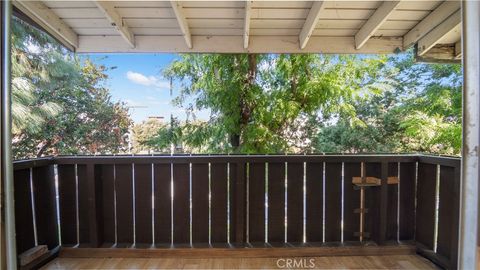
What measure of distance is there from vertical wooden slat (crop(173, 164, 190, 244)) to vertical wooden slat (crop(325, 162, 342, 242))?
1242 mm

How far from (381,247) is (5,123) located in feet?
8.81

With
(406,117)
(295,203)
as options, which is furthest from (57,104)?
(406,117)

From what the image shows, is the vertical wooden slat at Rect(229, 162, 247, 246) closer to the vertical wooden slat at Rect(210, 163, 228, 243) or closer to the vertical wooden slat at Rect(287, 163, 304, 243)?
the vertical wooden slat at Rect(210, 163, 228, 243)

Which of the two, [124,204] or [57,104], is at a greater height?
[57,104]

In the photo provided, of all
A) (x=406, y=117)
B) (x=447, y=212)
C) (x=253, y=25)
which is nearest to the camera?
(x=253, y=25)

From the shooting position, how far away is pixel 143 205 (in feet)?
8.02

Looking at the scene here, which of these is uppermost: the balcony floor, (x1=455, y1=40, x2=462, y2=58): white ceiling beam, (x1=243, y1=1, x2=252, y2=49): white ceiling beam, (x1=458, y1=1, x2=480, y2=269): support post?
(x1=243, y1=1, x2=252, y2=49): white ceiling beam

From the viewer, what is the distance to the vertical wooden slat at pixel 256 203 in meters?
2.44

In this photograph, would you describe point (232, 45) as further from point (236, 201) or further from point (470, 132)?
point (470, 132)

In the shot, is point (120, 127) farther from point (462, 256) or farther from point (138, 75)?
point (462, 256)

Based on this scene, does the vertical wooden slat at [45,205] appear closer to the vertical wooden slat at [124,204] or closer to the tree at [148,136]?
the vertical wooden slat at [124,204]

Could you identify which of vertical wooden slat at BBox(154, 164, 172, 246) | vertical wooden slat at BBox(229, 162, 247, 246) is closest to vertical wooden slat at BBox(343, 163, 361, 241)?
vertical wooden slat at BBox(229, 162, 247, 246)

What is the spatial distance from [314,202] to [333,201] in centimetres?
18

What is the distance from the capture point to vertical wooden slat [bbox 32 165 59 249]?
7.22 feet
